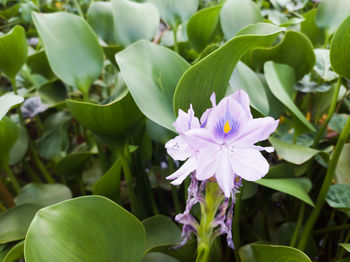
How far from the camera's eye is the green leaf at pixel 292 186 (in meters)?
0.43

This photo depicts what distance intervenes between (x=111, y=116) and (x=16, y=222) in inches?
9.8

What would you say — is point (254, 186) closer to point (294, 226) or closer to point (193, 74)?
point (294, 226)

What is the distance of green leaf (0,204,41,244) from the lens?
1.73ft

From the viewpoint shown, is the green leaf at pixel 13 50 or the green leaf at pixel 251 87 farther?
the green leaf at pixel 13 50

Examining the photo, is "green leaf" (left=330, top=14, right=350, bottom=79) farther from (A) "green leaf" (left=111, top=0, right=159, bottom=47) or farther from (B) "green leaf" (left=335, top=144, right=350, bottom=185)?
(A) "green leaf" (left=111, top=0, right=159, bottom=47)

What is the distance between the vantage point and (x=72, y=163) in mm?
708

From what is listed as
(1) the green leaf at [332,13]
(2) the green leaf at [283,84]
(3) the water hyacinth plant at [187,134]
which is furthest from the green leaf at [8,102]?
(1) the green leaf at [332,13]

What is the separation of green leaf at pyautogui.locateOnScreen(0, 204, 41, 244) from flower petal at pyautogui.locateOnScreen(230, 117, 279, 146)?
1.32 ft

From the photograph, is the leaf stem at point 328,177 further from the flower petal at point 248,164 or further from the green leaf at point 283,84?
the flower petal at point 248,164

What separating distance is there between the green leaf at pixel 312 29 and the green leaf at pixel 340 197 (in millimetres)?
439

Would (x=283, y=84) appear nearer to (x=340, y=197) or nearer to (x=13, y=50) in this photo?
(x=340, y=197)

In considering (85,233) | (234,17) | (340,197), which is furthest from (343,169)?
(85,233)

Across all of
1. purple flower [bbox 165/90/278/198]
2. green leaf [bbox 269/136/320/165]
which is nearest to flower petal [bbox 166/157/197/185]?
purple flower [bbox 165/90/278/198]

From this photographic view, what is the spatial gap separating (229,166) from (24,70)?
84 cm
